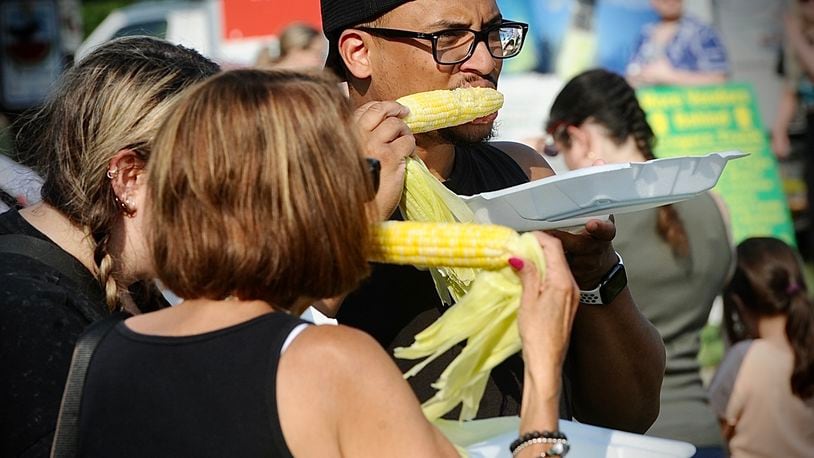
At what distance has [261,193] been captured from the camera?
1722mm

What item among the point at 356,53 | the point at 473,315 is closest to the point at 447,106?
the point at 356,53

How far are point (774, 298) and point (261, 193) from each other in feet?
11.5

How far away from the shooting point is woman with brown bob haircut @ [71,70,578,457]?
5.45 feet

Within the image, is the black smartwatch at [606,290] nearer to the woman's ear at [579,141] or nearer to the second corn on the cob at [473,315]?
the second corn on the cob at [473,315]

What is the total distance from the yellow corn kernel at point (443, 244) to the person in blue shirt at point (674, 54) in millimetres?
6688

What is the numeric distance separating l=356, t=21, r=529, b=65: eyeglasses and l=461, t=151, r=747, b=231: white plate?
1.62 ft

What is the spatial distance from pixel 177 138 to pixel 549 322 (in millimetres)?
672

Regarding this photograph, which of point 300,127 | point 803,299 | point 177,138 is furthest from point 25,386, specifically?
point 803,299

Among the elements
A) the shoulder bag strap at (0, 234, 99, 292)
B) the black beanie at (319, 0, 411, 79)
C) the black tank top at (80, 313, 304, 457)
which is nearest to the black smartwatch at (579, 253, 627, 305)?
the black beanie at (319, 0, 411, 79)

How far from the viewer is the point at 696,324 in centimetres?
434

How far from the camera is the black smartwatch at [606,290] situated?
2496 mm

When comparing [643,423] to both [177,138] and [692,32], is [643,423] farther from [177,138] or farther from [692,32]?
[692,32]

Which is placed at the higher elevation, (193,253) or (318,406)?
(193,253)

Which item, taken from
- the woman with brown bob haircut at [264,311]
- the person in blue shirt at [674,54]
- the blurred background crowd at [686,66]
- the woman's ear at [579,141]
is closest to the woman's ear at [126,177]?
the woman with brown bob haircut at [264,311]
